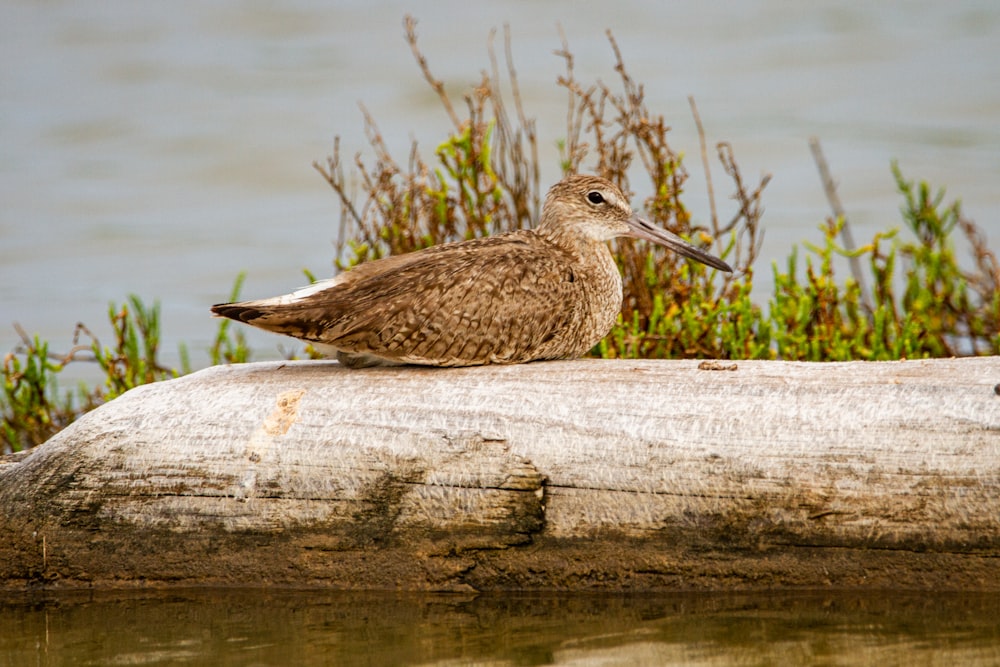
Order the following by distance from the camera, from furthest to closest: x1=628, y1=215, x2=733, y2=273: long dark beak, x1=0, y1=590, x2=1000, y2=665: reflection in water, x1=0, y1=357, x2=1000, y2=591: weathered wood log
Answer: x1=628, y1=215, x2=733, y2=273: long dark beak
x1=0, y1=357, x2=1000, y2=591: weathered wood log
x1=0, y1=590, x2=1000, y2=665: reflection in water

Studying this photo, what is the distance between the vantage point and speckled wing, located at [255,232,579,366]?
5645 millimetres

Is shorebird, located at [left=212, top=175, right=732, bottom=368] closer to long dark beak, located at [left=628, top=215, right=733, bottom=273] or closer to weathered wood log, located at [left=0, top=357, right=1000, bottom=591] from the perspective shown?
long dark beak, located at [left=628, top=215, right=733, bottom=273]

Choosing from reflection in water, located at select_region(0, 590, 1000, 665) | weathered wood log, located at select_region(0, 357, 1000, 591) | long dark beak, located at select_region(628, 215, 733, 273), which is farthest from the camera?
long dark beak, located at select_region(628, 215, 733, 273)

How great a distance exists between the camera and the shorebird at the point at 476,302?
5.64m

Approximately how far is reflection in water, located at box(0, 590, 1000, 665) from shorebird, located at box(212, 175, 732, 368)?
108cm

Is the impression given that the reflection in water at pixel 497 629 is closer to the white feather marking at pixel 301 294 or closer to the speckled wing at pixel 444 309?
the speckled wing at pixel 444 309

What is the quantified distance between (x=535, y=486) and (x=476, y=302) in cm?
102

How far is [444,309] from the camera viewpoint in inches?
225

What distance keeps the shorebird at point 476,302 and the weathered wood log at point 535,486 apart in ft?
0.98


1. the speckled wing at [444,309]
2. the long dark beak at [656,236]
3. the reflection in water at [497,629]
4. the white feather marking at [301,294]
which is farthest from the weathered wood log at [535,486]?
the long dark beak at [656,236]

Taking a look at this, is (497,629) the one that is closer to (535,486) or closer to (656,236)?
(535,486)

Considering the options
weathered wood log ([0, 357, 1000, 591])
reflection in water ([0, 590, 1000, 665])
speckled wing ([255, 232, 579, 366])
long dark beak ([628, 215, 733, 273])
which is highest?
long dark beak ([628, 215, 733, 273])

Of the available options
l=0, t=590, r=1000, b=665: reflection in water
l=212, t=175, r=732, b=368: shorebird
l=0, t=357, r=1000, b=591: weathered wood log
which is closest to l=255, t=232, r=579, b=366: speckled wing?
l=212, t=175, r=732, b=368: shorebird

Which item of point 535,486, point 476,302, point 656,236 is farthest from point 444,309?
point 656,236
